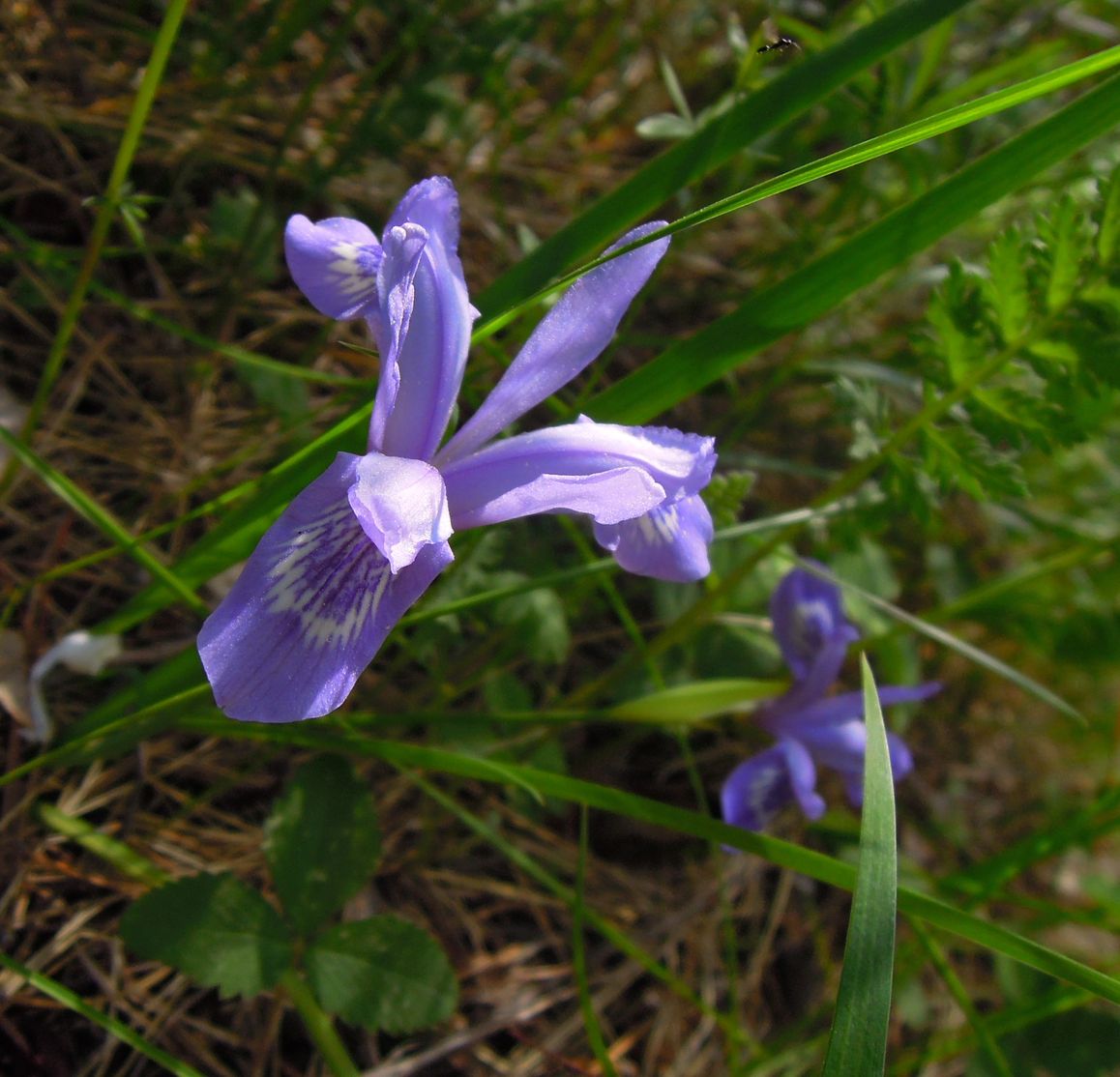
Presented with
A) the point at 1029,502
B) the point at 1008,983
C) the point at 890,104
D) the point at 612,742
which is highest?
the point at 890,104

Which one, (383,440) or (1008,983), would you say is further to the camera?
(1008,983)

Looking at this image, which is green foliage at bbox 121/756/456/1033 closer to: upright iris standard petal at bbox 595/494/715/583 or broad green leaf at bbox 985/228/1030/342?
upright iris standard petal at bbox 595/494/715/583

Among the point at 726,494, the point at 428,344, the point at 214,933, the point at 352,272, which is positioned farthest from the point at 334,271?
the point at 214,933

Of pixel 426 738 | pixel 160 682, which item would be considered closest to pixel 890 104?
pixel 426 738

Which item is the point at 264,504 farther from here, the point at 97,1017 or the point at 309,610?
the point at 97,1017

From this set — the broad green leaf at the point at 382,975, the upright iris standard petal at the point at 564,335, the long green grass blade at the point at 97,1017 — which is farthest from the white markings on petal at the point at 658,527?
the long green grass blade at the point at 97,1017

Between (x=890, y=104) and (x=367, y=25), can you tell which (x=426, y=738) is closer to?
(x=890, y=104)
